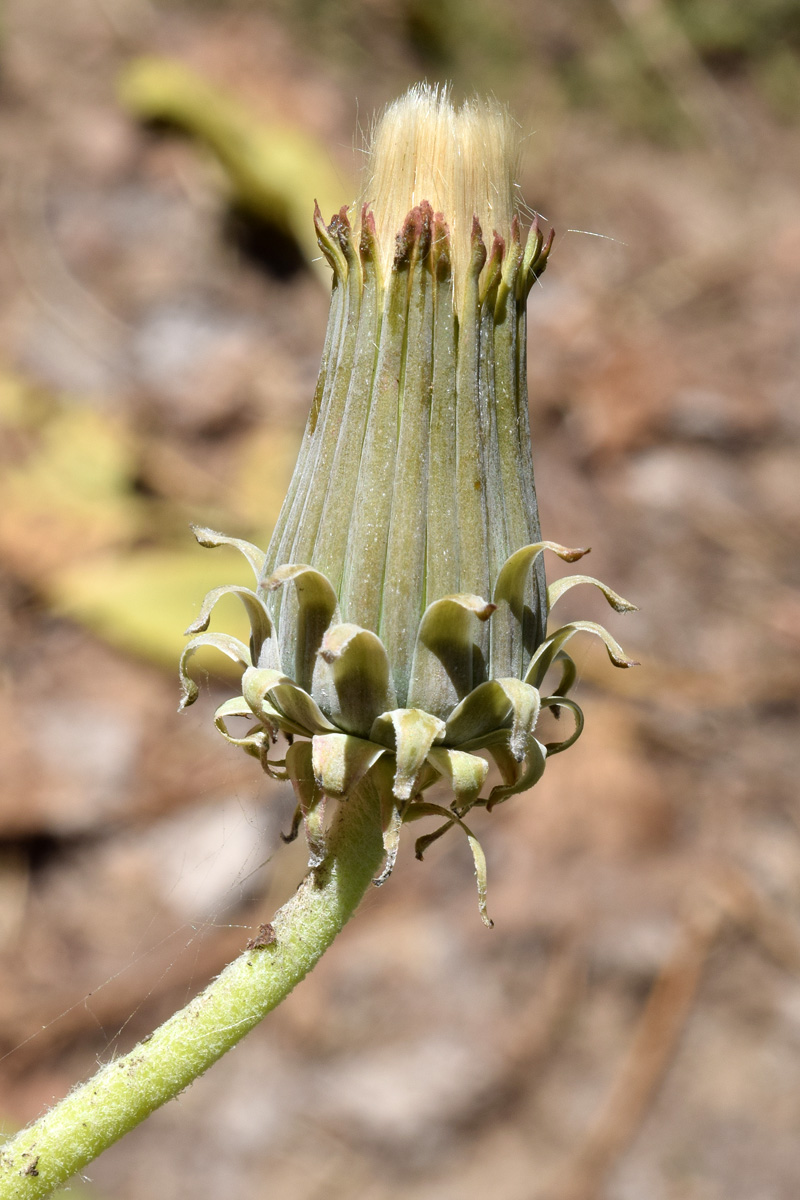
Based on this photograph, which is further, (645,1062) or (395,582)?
(645,1062)

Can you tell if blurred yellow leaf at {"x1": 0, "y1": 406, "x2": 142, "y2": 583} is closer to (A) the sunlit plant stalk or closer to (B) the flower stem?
(A) the sunlit plant stalk

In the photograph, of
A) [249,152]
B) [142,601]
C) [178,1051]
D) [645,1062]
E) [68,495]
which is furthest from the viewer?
[249,152]

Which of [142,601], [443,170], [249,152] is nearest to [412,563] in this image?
[443,170]

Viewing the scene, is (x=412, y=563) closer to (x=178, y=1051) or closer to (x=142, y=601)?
(x=178, y=1051)

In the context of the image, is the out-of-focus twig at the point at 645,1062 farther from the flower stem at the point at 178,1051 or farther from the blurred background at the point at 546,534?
the flower stem at the point at 178,1051

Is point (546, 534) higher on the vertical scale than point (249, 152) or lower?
lower

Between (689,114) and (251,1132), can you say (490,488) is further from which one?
(689,114)

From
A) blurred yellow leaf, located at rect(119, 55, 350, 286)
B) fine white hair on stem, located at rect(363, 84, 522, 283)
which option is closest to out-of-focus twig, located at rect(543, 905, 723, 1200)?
fine white hair on stem, located at rect(363, 84, 522, 283)

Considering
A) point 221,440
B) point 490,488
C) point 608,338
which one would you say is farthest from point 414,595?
point 608,338
